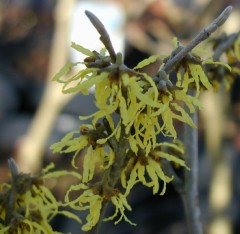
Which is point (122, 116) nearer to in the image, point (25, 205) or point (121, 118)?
point (121, 118)

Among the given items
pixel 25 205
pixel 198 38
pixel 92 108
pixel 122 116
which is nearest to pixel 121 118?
pixel 122 116

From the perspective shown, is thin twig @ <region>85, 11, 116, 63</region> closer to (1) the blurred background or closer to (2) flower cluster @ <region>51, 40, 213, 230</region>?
(2) flower cluster @ <region>51, 40, 213, 230</region>

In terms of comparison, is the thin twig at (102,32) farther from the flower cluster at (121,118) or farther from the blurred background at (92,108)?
the blurred background at (92,108)

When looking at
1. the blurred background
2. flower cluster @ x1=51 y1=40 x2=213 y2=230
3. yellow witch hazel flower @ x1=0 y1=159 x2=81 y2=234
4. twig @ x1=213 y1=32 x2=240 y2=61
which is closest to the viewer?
flower cluster @ x1=51 y1=40 x2=213 y2=230

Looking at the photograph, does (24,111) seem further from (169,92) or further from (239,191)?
(169,92)

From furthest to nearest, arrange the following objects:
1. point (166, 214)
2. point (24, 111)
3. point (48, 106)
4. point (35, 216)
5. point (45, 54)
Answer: point (24, 111) → point (45, 54) → point (166, 214) → point (48, 106) → point (35, 216)

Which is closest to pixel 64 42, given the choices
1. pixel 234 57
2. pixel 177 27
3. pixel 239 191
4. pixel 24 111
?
pixel 177 27

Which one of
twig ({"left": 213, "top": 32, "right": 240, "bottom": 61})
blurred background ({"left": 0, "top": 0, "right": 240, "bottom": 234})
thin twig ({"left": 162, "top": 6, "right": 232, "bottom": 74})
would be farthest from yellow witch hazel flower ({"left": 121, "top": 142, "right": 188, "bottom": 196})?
blurred background ({"left": 0, "top": 0, "right": 240, "bottom": 234})
